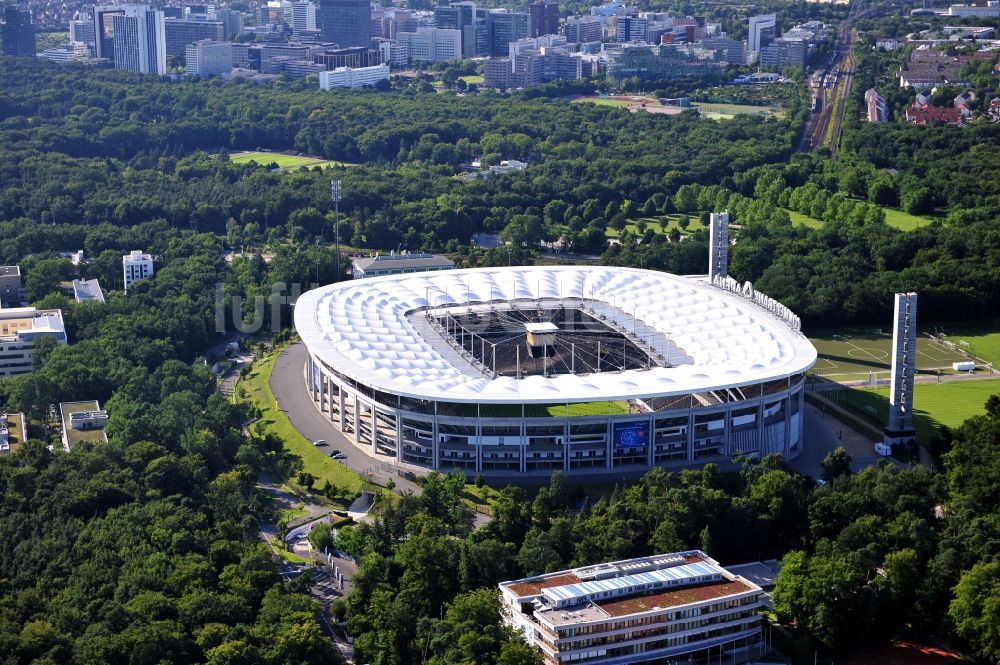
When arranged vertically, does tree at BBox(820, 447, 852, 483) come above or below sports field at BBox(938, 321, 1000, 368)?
above

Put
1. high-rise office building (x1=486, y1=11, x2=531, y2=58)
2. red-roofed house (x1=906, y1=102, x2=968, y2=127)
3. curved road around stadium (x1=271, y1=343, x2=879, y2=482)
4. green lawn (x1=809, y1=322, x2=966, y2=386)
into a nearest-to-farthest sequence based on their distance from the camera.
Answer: curved road around stadium (x1=271, y1=343, x2=879, y2=482)
green lawn (x1=809, y1=322, x2=966, y2=386)
red-roofed house (x1=906, y1=102, x2=968, y2=127)
high-rise office building (x1=486, y1=11, x2=531, y2=58)

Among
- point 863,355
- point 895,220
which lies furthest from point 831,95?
point 863,355

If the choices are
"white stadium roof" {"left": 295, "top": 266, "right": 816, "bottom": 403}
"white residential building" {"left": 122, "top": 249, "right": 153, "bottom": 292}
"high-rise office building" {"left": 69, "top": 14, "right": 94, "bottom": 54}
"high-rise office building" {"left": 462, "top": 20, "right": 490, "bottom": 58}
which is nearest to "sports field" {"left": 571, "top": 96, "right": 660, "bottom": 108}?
"high-rise office building" {"left": 462, "top": 20, "right": 490, "bottom": 58}

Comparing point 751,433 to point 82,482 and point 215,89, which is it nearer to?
point 82,482

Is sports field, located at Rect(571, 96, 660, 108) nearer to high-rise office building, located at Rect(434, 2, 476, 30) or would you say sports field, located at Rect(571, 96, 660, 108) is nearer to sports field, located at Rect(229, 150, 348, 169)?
sports field, located at Rect(229, 150, 348, 169)

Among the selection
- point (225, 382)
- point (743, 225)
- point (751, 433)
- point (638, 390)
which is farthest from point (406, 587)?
point (743, 225)

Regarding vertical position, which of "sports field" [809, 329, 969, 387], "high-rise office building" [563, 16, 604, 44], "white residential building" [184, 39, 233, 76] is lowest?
"sports field" [809, 329, 969, 387]

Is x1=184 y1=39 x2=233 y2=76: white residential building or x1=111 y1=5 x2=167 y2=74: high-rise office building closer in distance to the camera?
x1=111 y1=5 x2=167 y2=74: high-rise office building
